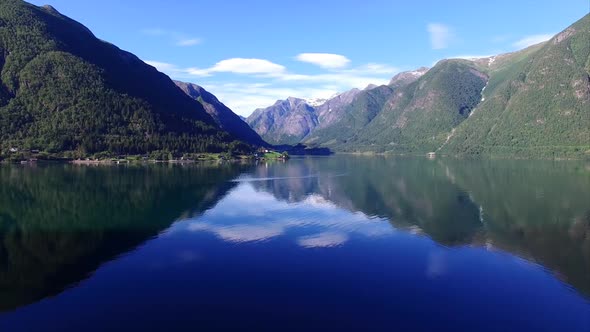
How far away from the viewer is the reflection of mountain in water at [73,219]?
37938 millimetres

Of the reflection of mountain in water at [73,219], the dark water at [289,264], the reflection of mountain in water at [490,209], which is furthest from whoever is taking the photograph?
the reflection of mountain in water at [490,209]

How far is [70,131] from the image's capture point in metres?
190

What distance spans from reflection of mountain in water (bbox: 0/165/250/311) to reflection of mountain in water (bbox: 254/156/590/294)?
25011 mm

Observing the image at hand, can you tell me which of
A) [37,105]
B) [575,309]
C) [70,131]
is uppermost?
[37,105]

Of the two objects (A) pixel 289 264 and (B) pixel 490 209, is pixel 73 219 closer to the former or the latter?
(A) pixel 289 264

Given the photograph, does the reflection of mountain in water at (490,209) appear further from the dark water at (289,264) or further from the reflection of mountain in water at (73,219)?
the reflection of mountain in water at (73,219)

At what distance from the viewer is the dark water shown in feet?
98.7

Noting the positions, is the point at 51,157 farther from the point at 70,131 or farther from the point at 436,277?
the point at 436,277

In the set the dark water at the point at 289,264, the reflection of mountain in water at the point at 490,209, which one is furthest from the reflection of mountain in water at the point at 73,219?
the reflection of mountain in water at the point at 490,209

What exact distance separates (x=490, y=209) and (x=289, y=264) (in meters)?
50.7

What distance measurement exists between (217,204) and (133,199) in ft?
55.8

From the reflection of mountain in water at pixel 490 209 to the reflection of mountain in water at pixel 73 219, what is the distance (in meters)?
25.0

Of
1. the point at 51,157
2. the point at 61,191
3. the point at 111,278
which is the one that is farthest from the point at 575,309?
the point at 51,157

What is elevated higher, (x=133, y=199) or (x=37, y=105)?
(x=37, y=105)
